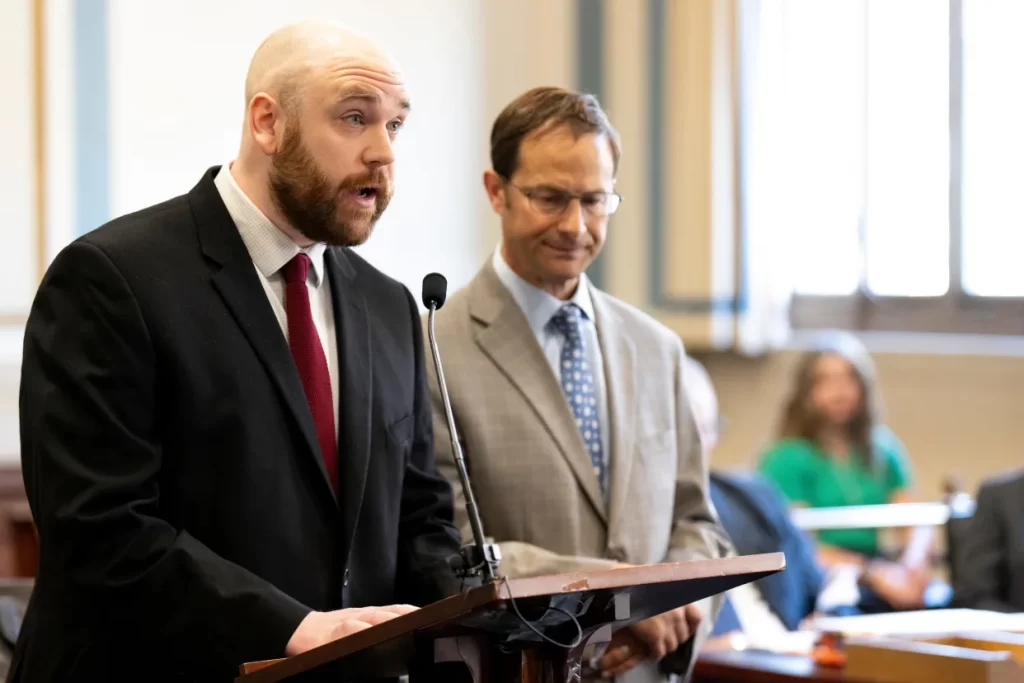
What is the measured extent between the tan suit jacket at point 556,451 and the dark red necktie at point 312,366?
1.55ft

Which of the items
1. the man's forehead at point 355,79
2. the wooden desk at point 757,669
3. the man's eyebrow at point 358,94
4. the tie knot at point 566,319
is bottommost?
the wooden desk at point 757,669

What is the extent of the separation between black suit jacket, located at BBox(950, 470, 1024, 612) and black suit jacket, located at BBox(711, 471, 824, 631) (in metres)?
0.53

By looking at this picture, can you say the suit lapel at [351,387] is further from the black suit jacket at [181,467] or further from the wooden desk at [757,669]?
the wooden desk at [757,669]

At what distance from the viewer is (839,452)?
6.92 meters

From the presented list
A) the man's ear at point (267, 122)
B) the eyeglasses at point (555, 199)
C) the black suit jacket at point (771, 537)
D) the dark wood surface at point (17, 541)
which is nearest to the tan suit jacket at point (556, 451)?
the eyeglasses at point (555, 199)

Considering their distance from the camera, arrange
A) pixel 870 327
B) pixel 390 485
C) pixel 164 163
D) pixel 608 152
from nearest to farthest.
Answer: pixel 390 485 → pixel 608 152 → pixel 164 163 → pixel 870 327

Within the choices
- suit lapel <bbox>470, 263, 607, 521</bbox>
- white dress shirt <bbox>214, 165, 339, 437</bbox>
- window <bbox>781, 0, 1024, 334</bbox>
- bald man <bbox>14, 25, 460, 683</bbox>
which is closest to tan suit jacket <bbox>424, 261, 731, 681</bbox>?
suit lapel <bbox>470, 263, 607, 521</bbox>

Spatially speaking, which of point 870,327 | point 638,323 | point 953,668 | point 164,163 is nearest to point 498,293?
point 638,323

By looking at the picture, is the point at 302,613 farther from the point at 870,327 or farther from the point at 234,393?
the point at 870,327

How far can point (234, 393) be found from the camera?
89.2 inches

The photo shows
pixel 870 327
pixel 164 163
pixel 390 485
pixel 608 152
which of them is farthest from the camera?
pixel 870 327

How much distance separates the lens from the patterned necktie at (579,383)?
9.70 feet

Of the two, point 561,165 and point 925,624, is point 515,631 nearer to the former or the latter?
point 561,165

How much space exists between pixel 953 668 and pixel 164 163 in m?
4.43
